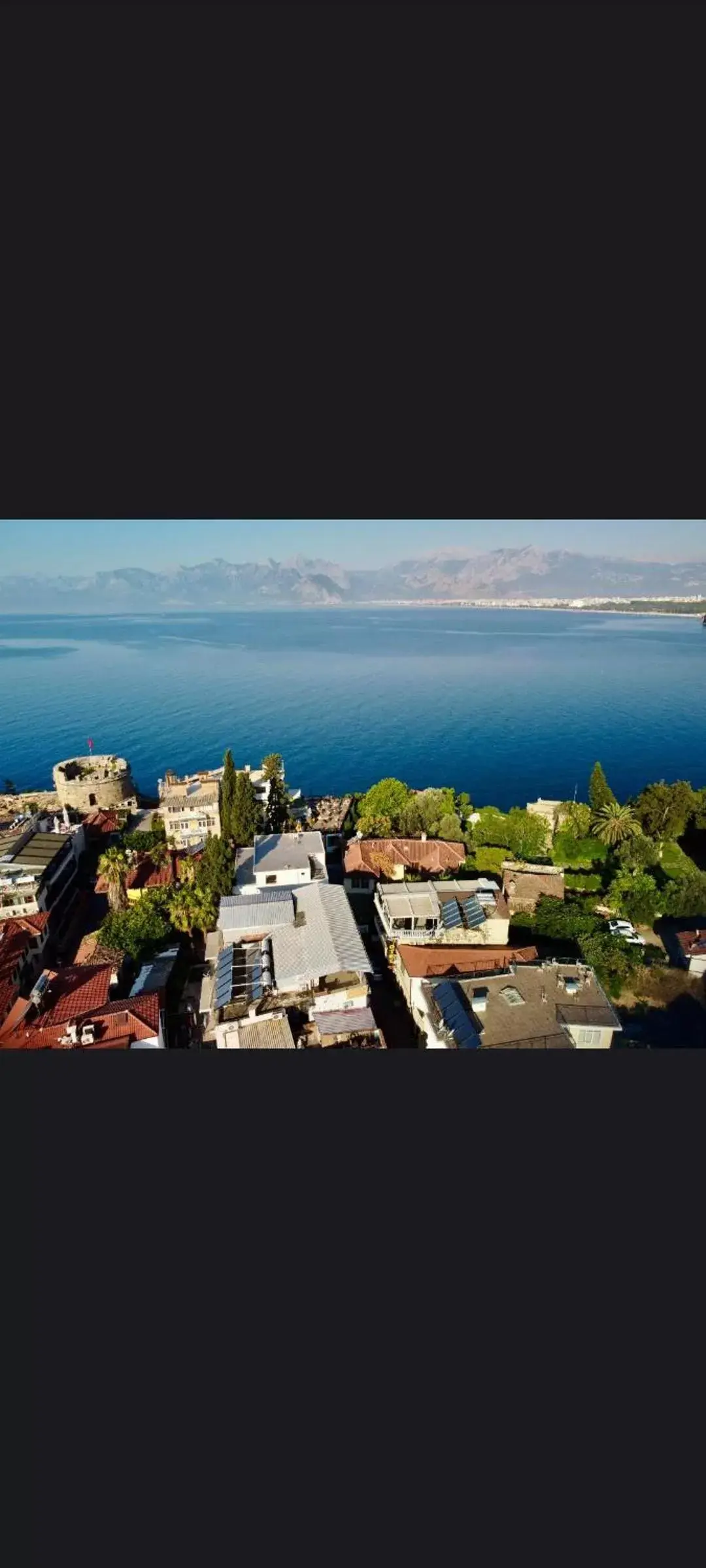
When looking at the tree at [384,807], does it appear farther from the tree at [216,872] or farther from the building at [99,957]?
the building at [99,957]

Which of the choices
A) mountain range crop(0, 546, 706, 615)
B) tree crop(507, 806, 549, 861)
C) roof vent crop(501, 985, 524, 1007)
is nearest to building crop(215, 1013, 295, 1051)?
roof vent crop(501, 985, 524, 1007)

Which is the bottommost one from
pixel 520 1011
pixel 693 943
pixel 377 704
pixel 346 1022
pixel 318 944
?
pixel 693 943

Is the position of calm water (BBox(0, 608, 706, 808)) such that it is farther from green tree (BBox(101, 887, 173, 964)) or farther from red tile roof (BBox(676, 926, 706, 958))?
green tree (BBox(101, 887, 173, 964))

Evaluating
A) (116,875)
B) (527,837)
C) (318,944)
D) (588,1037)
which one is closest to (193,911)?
(116,875)

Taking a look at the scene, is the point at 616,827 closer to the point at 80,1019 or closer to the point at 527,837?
the point at 527,837

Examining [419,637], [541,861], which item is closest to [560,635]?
[419,637]

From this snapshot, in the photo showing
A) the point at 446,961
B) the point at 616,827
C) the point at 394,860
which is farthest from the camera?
the point at 616,827

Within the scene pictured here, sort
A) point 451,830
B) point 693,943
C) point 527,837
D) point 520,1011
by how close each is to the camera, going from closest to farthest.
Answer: point 520,1011 → point 693,943 → point 527,837 → point 451,830
